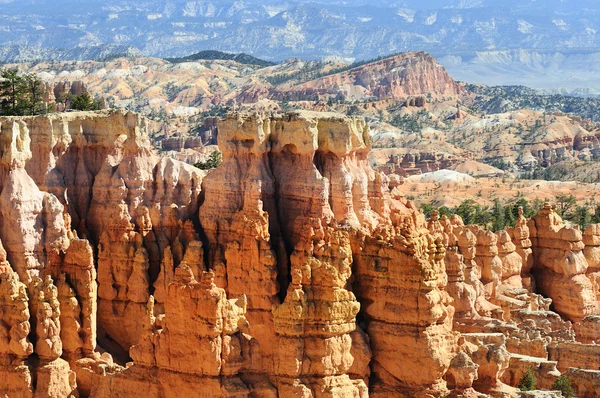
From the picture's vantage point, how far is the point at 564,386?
131ft

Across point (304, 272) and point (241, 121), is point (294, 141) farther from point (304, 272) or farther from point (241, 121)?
point (304, 272)

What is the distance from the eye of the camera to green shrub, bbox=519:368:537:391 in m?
39.4

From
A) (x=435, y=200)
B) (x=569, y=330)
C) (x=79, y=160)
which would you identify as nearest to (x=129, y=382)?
(x=79, y=160)

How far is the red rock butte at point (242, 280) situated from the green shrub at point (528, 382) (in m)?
0.66

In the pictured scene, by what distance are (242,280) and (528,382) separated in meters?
9.57

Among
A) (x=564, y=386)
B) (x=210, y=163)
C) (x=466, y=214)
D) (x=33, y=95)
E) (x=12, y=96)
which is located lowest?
(x=564, y=386)

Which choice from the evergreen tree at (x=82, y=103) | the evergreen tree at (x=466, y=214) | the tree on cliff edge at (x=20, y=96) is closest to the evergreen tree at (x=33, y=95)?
the tree on cliff edge at (x=20, y=96)

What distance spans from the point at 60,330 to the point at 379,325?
10.2m

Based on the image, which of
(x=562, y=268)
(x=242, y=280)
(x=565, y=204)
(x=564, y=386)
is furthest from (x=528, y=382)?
(x=565, y=204)

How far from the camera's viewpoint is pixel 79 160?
4394 centimetres

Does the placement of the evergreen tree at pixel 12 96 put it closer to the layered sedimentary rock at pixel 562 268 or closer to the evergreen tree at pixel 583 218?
the layered sedimentary rock at pixel 562 268

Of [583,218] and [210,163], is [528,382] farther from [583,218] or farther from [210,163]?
[583,218]

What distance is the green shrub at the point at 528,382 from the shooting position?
129ft

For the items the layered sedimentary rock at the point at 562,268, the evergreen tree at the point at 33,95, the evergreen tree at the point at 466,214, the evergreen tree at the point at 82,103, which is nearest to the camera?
the evergreen tree at the point at 33,95
